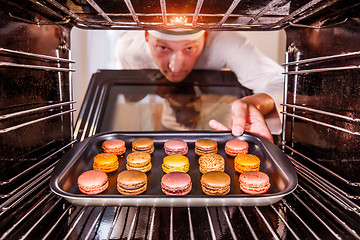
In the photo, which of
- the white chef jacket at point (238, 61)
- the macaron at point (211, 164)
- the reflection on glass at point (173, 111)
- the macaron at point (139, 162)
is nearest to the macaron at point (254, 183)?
the macaron at point (211, 164)

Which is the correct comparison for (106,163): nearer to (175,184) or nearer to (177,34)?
(175,184)

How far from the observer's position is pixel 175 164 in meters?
0.82

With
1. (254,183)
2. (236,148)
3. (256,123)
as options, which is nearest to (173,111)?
(256,123)

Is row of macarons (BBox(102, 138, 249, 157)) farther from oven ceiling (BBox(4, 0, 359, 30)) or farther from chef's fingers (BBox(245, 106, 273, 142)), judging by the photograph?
oven ceiling (BBox(4, 0, 359, 30))

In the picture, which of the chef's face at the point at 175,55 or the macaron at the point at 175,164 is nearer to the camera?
the macaron at the point at 175,164

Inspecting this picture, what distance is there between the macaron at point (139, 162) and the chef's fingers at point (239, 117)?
0.38 metres

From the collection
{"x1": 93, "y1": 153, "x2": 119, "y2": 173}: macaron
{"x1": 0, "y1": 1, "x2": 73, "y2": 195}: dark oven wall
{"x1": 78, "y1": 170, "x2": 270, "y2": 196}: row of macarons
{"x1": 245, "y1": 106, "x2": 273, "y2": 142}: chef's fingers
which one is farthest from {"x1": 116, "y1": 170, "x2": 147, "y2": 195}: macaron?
{"x1": 245, "y1": 106, "x2": 273, "y2": 142}: chef's fingers

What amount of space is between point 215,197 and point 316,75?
526mm

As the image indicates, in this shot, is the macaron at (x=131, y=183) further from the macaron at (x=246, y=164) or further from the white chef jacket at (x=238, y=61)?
the white chef jacket at (x=238, y=61)

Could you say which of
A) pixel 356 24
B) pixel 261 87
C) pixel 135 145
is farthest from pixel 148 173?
pixel 261 87

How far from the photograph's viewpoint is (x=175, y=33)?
1.54m

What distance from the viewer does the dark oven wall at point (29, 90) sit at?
59 cm

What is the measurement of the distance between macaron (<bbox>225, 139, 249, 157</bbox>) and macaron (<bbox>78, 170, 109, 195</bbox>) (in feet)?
1.50

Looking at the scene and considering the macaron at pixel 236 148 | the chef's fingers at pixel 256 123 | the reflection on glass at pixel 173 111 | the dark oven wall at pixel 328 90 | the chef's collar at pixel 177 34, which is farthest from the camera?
the chef's collar at pixel 177 34
